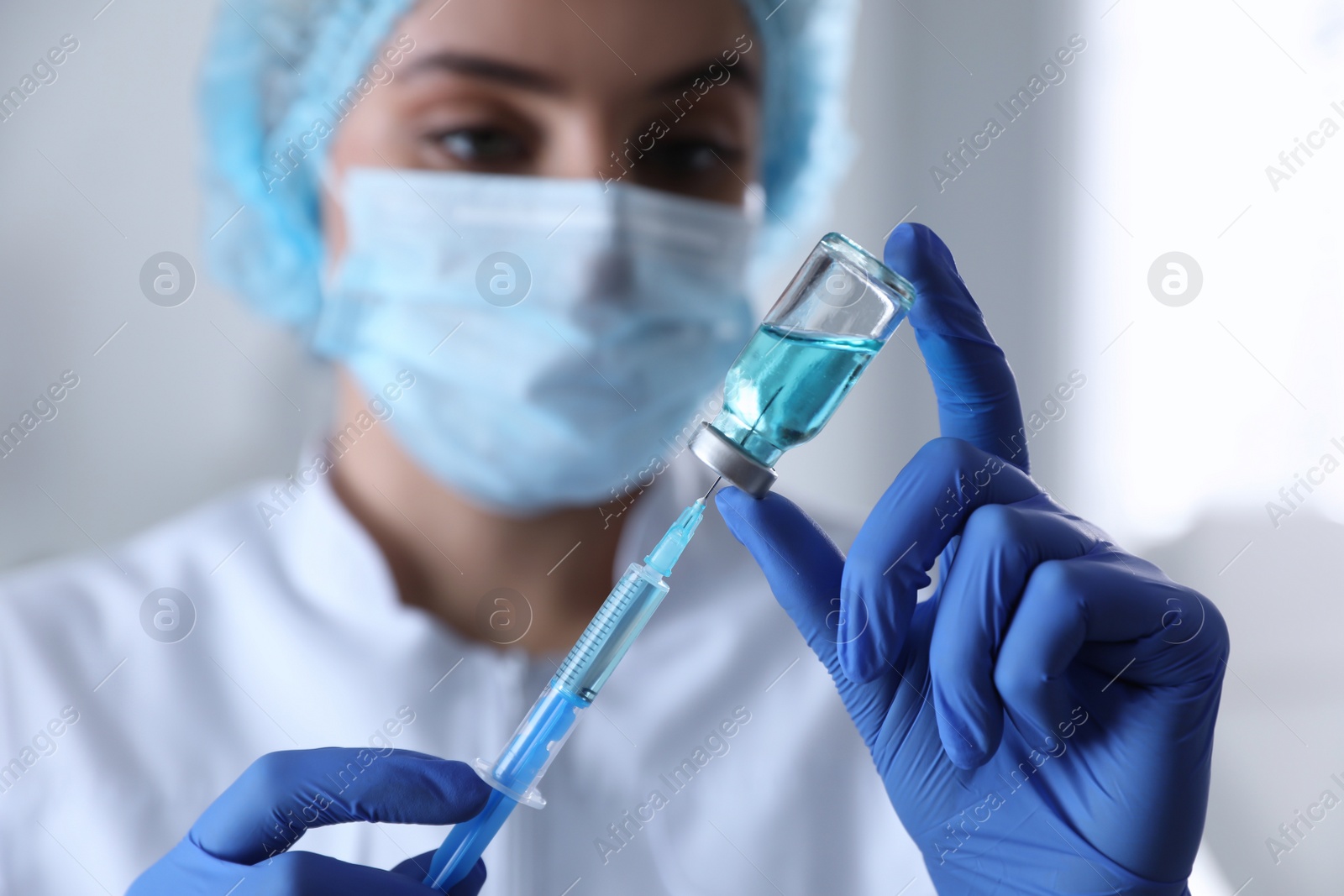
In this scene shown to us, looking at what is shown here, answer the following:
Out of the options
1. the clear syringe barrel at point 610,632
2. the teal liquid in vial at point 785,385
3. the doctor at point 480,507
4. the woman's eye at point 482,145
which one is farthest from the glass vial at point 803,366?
the woman's eye at point 482,145

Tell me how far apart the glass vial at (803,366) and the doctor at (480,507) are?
1.96 feet

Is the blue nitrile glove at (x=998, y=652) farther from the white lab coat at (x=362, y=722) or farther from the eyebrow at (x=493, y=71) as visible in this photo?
the eyebrow at (x=493, y=71)

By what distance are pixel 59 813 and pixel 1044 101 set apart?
205 centimetres

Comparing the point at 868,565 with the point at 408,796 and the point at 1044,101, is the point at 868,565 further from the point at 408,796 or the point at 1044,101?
the point at 1044,101

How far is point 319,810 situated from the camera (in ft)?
2.71

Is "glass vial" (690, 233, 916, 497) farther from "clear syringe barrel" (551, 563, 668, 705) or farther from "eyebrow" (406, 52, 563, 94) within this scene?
"eyebrow" (406, 52, 563, 94)

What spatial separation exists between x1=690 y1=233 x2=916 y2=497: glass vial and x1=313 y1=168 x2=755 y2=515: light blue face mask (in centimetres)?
61

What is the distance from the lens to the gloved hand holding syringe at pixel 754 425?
31.1 inches

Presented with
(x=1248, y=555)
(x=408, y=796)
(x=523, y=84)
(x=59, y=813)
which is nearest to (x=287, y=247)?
(x=523, y=84)

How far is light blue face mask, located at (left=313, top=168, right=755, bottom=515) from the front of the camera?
136cm

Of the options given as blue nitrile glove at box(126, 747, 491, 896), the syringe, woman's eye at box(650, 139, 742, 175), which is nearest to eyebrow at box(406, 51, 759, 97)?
woman's eye at box(650, 139, 742, 175)

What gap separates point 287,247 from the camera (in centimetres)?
151

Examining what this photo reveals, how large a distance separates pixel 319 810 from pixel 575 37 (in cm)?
99

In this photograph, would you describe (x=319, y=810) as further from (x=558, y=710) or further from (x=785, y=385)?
(x=785, y=385)
